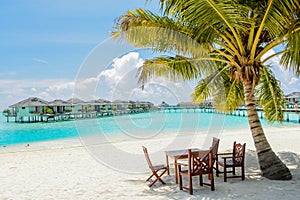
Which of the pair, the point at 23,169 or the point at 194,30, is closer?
the point at 194,30

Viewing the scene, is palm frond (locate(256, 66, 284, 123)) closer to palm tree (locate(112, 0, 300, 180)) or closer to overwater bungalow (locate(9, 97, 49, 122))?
palm tree (locate(112, 0, 300, 180))

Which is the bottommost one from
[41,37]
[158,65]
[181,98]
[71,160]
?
[71,160]

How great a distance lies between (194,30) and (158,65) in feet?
5.76

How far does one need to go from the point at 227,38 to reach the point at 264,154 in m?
2.75

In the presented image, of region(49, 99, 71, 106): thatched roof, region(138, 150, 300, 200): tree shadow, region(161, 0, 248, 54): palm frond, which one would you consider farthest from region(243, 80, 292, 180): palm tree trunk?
region(49, 99, 71, 106): thatched roof

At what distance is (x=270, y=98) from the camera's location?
8.19 m

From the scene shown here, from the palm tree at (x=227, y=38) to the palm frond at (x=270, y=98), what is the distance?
78 mm

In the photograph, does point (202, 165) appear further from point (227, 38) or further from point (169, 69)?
point (169, 69)

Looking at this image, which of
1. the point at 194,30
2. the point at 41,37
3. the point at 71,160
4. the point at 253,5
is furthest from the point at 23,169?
the point at 41,37

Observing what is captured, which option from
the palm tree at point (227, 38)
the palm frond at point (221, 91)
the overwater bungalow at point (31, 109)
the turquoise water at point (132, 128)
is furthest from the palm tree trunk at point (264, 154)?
the overwater bungalow at point (31, 109)

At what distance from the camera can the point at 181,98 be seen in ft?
33.5

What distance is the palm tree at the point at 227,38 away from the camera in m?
5.09

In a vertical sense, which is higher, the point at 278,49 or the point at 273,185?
the point at 278,49

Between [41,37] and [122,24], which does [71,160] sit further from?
[41,37]
